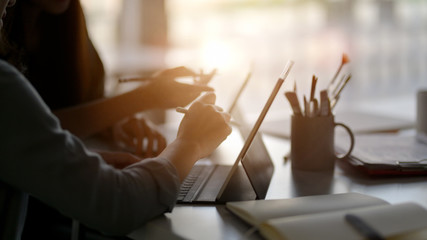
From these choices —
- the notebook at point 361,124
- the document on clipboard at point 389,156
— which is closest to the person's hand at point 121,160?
the document on clipboard at point 389,156

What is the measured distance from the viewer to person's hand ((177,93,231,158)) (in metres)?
0.68

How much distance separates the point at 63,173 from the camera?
0.51m

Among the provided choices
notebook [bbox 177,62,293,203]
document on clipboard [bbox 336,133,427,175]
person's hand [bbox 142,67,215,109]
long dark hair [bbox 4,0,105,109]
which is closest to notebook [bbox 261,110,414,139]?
document on clipboard [bbox 336,133,427,175]

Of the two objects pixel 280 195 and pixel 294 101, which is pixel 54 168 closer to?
pixel 280 195

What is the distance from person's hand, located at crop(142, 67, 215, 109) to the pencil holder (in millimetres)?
212

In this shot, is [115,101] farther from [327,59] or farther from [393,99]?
[393,99]

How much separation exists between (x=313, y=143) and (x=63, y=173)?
21.1 inches

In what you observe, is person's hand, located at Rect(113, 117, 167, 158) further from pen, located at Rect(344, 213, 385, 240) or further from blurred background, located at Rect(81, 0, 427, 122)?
blurred background, located at Rect(81, 0, 427, 122)

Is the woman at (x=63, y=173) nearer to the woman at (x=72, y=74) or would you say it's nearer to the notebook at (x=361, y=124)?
the woman at (x=72, y=74)

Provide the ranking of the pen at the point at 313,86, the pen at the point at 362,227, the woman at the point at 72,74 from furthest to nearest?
the woman at the point at 72,74 → the pen at the point at 313,86 → the pen at the point at 362,227

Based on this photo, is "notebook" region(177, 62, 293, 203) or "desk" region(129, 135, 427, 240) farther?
"notebook" region(177, 62, 293, 203)

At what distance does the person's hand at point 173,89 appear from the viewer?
1000 millimetres

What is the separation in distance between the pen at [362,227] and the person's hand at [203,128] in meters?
0.25

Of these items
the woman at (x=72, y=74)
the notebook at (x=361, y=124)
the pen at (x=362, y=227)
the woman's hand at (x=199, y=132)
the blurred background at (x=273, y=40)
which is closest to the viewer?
the pen at (x=362, y=227)
